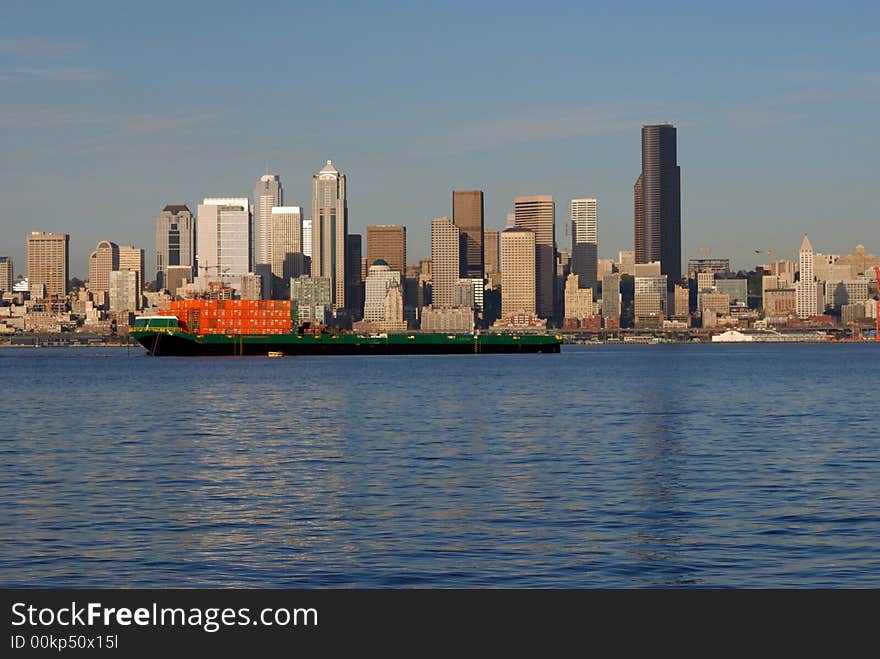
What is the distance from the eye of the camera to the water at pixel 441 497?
88.2 ft

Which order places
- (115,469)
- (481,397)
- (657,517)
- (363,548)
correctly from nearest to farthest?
(363,548) → (657,517) → (115,469) → (481,397)

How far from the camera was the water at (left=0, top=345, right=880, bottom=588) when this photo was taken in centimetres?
2689

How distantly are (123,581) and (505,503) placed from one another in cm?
1399

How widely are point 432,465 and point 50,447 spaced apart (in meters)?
18.8

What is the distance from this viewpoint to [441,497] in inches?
1508

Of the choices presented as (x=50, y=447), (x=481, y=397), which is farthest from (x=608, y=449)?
(x=481, y=397)

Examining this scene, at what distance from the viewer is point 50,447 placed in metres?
56.2
